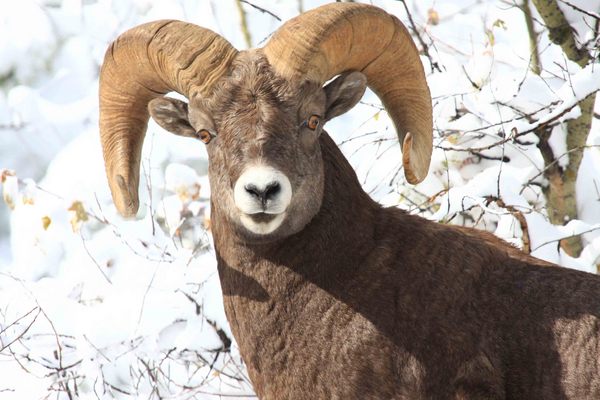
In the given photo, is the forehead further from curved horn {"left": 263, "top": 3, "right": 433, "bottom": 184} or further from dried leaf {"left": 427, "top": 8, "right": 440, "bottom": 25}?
dried leaf {"left": 427, "top": 8, "right": 440, "bottom": 25}

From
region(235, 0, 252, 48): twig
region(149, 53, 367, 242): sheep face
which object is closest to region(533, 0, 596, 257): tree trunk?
region(149, 53, 367, 242): sheep face

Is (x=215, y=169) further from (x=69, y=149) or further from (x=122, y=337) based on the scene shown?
(x=69, y=149)

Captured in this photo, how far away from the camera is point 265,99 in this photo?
213 inches

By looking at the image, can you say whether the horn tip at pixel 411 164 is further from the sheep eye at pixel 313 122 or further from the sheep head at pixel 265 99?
the sheep eye at pixel 313 122

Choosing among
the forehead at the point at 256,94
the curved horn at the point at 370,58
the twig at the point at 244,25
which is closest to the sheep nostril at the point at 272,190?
the forehead at the point at 256,94

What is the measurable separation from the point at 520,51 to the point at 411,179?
574cm

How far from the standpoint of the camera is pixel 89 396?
7.65 m

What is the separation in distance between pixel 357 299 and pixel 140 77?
1.72m

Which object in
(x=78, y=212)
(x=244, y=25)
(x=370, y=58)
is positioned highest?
(x=244, y=25)

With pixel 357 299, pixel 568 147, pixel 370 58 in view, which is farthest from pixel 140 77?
pixel 568 147

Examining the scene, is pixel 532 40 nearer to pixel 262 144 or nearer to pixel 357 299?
pixel 357 299

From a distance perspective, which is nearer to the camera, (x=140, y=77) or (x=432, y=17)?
(x=140, y=77)

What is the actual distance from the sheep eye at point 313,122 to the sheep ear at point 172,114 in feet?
2.34

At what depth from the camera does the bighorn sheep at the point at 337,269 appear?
536 centimetres
